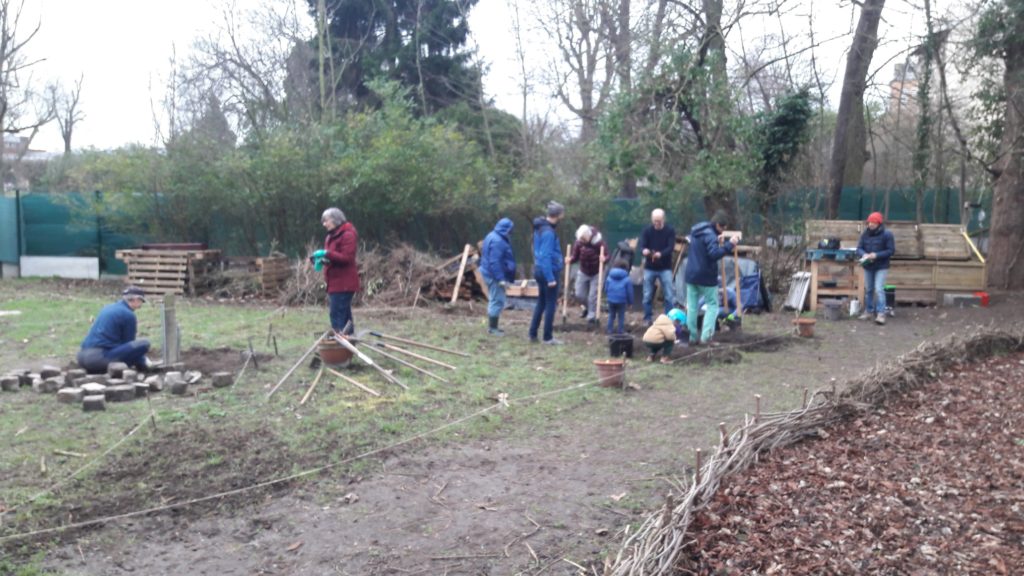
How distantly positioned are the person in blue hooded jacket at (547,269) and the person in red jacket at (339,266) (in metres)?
2.53

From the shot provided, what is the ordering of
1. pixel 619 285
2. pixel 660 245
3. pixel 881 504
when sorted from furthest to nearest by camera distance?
pixel 660 245, pixel 619 285, pixel 881 504

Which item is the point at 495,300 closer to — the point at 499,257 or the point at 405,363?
the point at 499,257

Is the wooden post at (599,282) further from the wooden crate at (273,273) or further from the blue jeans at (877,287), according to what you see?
the wooden crate at (273,273)

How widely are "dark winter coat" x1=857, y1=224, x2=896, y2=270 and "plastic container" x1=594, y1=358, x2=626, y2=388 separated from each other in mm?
6481

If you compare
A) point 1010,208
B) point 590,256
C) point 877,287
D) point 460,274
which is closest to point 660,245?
point 590,256

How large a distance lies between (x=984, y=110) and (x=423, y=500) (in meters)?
15.8

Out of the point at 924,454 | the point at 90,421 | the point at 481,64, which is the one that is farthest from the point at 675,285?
the point at 481,64

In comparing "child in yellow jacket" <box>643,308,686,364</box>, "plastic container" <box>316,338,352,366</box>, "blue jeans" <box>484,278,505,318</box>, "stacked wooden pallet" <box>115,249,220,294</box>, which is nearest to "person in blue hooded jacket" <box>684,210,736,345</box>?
"child in yellow jacket" <box>643,308,686,364</box>

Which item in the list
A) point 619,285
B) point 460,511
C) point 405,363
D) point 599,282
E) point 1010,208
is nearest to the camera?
point 460,511

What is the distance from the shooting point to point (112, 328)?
9227 millimetres

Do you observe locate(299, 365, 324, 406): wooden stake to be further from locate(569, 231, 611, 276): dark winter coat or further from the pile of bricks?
locate(569, 231, 611, 276): dark winter coat

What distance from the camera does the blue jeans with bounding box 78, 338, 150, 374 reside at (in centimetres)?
916

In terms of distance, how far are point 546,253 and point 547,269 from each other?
10.4 inches

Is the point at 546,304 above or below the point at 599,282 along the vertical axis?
below
